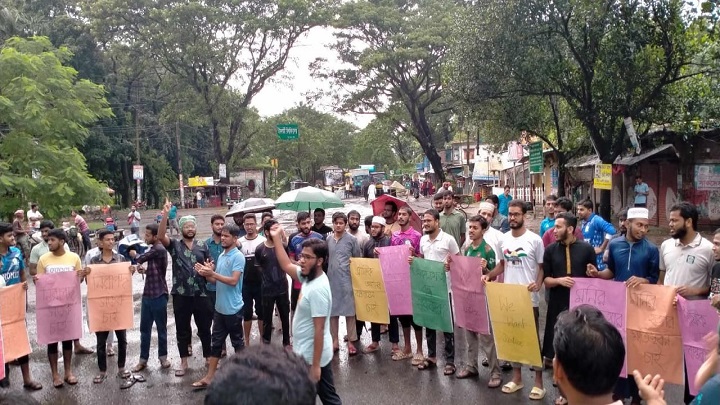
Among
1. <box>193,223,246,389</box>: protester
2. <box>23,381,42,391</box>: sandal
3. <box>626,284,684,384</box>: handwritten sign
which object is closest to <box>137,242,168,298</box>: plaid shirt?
<box>193,223,246,389</box>: protester

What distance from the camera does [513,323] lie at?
5887mm

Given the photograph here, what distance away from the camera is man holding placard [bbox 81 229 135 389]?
664cm

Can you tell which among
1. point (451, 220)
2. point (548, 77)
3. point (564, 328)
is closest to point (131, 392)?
point (451, 220)

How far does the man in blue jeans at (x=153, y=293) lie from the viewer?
6855 millimetres

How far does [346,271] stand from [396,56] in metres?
24.3

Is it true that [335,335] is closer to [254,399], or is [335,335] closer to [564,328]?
[564,328]

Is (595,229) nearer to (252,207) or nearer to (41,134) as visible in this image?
(252,207)

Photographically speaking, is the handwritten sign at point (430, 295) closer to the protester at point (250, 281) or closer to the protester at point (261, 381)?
the protester at point (250, 281)

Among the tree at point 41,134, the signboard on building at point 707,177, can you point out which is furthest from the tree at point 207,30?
the signboard on building at point 707,177

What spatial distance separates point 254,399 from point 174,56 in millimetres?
36309

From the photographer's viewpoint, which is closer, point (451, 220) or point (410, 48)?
point (451, 220)

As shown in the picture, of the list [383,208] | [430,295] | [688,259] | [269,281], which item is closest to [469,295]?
[430,295]

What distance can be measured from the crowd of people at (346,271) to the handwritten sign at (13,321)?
0.30 m

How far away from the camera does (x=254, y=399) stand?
161 centimetres
